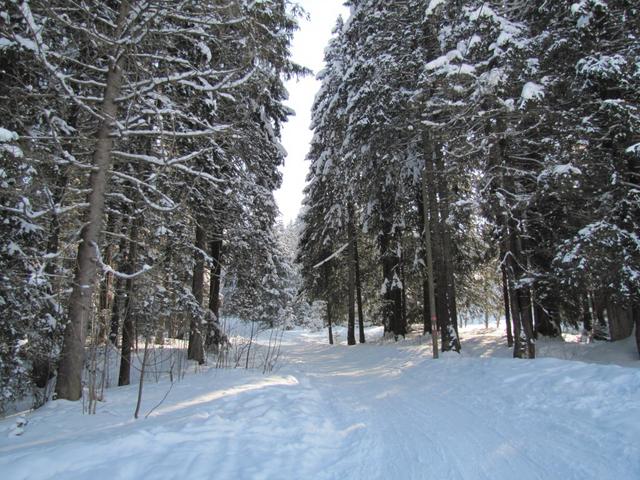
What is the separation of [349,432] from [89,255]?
456 cm

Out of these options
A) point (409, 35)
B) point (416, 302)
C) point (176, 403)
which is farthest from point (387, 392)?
point (416, 302)

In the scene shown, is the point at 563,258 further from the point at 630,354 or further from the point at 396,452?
the point at 396,452

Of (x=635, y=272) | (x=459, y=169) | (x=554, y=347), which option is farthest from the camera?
(x=554, y=347)

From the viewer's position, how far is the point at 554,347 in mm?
11867

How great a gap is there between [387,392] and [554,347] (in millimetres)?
7151

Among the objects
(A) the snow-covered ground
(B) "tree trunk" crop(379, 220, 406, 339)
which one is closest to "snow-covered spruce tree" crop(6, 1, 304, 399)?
(A) the snow-covered ground

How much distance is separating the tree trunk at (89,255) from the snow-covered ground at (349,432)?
0.45 metres

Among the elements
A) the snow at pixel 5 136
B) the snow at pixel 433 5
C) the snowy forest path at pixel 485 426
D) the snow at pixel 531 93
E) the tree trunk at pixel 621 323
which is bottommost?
the snowy forest path at pixel 485 426

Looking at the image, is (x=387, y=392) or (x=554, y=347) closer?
(x=387, y=392)

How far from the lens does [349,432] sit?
16.5 ft

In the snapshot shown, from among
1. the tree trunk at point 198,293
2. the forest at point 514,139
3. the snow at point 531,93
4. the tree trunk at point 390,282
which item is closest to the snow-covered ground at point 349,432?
the forest at point 514,139

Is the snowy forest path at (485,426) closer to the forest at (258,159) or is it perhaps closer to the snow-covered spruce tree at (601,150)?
the snow-covered spruce tree at (601,150)

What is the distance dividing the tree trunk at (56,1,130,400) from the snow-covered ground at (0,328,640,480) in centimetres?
45

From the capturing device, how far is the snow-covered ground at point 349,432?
11.1ft
